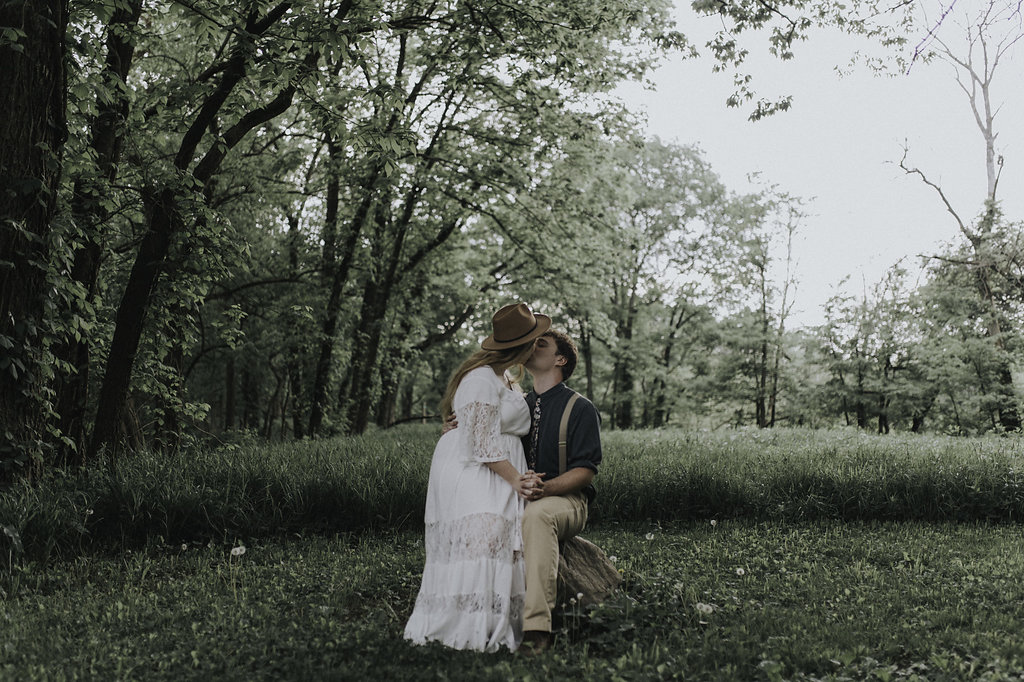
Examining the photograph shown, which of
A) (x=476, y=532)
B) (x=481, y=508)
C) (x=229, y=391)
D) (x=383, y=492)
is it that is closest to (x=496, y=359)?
(x=481, y=508)

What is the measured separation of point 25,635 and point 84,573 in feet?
4.81

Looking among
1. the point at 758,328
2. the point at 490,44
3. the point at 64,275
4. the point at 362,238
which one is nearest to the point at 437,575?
the point at 64,275

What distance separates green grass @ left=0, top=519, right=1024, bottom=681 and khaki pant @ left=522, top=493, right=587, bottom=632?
26 cm

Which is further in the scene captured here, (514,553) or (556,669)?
(514,553)

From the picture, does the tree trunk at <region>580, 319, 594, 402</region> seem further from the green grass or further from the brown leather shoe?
the brown leather shoe

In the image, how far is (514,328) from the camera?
4605 mm

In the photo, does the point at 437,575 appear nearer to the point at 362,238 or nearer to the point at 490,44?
the point at 490,44

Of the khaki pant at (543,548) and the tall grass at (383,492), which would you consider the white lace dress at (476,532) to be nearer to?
the khaki pant at (543,548)

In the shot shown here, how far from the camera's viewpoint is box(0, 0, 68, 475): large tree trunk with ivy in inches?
237

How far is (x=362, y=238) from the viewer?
623 inches

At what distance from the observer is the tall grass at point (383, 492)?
6.73m

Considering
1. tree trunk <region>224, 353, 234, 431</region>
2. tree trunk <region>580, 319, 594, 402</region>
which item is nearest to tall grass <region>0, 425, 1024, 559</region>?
A: tree trunk <region>224, 353, 234, 431</region>

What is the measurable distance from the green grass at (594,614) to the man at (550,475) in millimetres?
310

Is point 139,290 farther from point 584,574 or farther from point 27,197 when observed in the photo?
point 584,574
